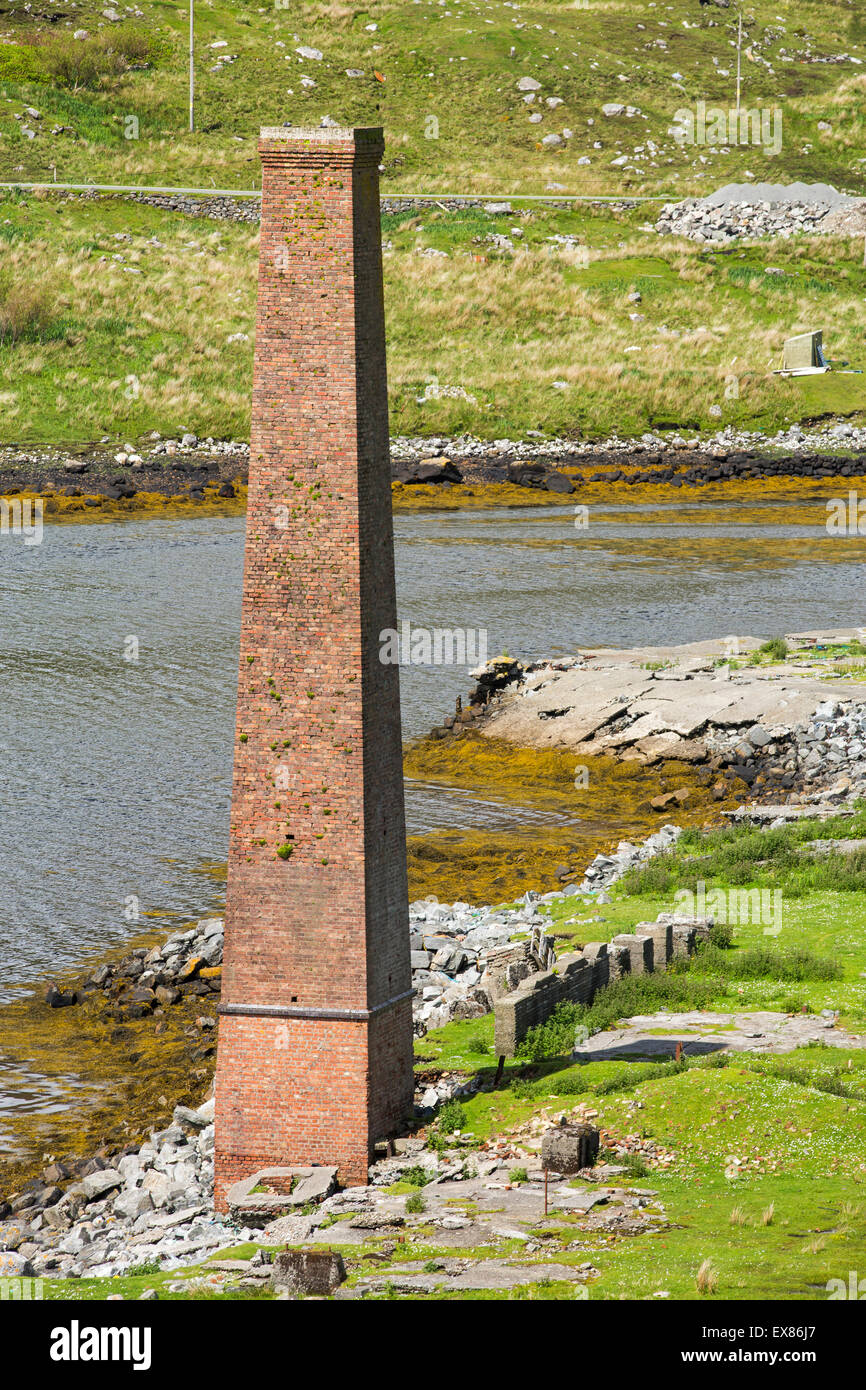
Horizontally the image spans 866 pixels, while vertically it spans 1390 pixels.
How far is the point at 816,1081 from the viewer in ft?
53.0

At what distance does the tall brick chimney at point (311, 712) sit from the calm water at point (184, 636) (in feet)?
24.8

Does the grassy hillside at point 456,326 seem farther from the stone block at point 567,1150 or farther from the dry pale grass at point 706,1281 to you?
the dry pale grass at point 706,1281

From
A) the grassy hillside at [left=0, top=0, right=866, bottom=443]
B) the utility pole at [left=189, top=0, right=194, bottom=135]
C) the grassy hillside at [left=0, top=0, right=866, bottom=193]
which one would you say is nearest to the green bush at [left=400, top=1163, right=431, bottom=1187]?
the grassy hillside at [left=0, top=0, right=866, bottom=443]

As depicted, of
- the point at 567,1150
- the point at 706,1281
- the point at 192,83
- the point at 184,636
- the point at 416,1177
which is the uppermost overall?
the point at 192,83

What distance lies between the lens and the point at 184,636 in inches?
1590

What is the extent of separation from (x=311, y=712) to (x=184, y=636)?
25.0 m

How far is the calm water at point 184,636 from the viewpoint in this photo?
85.5 ft

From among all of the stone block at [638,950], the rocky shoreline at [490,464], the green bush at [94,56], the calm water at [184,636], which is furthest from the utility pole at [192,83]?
the stone block at [638,950]

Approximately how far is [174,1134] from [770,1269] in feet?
22.8

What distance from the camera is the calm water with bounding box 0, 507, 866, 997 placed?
26062mm

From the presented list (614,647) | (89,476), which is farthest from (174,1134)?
(89,476)

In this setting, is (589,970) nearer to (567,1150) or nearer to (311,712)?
(567,1150)

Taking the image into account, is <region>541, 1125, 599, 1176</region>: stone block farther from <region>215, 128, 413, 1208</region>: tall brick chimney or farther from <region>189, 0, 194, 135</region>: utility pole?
<region>189, 0, 194, 135</region>: utility pole

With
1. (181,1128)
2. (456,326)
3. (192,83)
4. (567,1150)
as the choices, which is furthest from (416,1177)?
(192,83)
